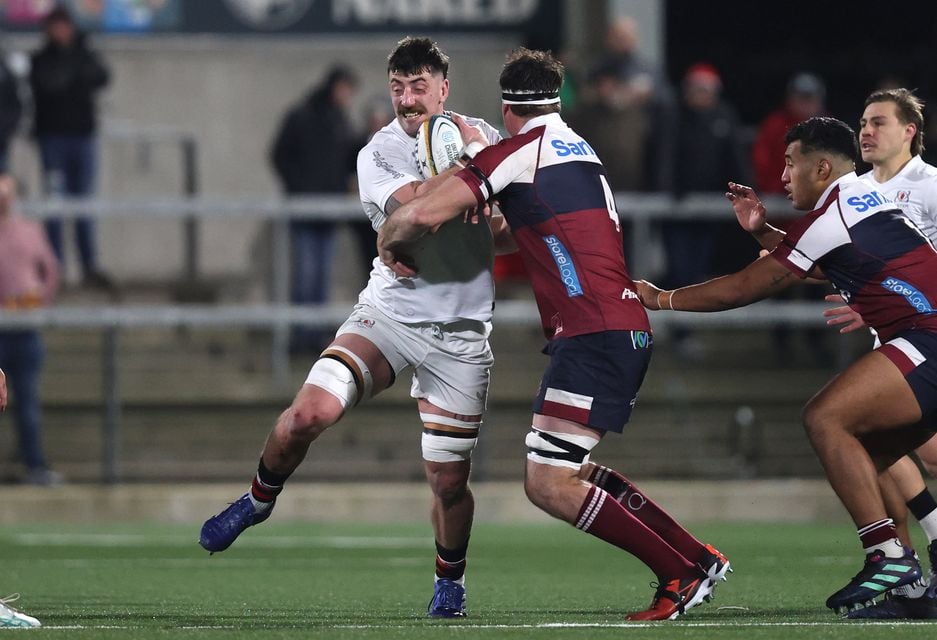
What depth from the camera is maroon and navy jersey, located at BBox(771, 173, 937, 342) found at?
7.58 metres

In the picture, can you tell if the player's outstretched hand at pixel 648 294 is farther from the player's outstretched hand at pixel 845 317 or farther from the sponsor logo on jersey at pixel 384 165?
the sponsor logo on jersey at pixel 384 165

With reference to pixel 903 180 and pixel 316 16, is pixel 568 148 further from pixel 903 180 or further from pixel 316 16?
pixel 316 16

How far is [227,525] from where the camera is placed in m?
7.80

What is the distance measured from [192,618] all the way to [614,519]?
177cm

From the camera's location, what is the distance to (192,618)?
768 cm

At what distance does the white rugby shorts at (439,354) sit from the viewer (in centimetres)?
817

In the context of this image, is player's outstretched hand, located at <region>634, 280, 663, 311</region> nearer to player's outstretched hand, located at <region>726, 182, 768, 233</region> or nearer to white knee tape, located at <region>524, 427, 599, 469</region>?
player's outstretched hand, located at <region>726, 182, 768, 233</region>

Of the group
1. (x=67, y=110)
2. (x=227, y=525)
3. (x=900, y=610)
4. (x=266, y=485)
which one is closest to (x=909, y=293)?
(x=900, y=610)

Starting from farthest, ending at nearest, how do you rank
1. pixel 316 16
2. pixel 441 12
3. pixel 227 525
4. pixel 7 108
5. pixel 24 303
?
pixel 441 12 → pixel 316 16 → pixel 7 108 → pixel 24 303 → pixel 227 525

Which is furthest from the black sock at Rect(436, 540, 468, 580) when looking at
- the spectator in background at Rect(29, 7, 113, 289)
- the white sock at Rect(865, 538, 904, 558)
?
the spectator in background at Rect(29, 7, 113, 289)

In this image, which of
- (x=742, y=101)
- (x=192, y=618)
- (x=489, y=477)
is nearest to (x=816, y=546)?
(x=489, y=477)

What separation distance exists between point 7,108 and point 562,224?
30.0 feet

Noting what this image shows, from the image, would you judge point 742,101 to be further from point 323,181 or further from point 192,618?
point 192,618

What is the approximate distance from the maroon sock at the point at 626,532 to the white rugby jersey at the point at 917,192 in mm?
1916
